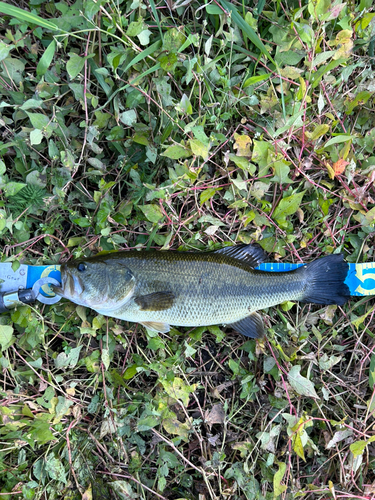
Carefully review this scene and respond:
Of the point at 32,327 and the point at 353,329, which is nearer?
the point at 32,327

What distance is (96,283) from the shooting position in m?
2.77

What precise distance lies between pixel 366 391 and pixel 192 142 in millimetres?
2704

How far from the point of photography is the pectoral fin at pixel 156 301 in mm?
2797

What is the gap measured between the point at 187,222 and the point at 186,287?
0.58m

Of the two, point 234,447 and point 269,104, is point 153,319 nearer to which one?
point 234,447

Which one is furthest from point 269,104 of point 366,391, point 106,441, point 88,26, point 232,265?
point 106,441

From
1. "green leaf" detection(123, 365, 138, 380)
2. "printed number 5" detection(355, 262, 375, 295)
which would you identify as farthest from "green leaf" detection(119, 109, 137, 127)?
"printed number 5" detection(355, 262, 375, 295)

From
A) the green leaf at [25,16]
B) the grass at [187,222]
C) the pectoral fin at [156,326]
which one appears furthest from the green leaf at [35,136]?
the pectoral fin at [156,326]

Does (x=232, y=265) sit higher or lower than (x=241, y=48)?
lower

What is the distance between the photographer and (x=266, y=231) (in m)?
3.13

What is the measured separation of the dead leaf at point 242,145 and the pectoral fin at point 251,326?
140 cm

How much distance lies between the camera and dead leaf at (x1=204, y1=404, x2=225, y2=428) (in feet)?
9.85

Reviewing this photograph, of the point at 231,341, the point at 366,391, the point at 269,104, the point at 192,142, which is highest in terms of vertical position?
the point at 269,104

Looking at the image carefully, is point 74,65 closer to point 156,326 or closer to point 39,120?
point 39,120
